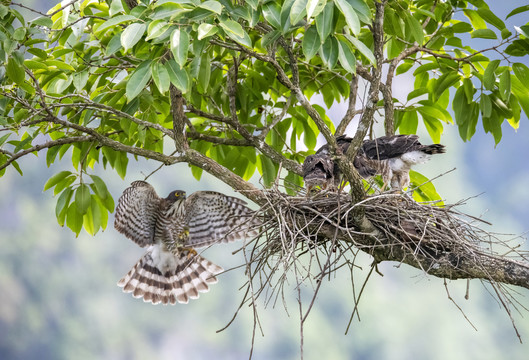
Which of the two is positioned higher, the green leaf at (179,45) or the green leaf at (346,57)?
the green leaf at (346,57)

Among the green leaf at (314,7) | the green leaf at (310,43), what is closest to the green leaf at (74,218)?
the green leaf at (310,43)

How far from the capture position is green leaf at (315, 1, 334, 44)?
3072mm

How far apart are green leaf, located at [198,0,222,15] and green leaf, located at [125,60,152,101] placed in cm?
46

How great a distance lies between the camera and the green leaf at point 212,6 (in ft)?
10.1

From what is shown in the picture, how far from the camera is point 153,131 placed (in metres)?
5.67

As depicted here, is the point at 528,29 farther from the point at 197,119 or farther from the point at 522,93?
the point at 197,119

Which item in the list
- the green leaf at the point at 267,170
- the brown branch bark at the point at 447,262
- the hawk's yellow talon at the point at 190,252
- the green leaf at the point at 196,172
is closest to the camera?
the brown branch bark at the point at 447,262

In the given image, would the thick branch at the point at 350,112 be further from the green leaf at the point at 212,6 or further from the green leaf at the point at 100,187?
the green leaf at the point at 212,6

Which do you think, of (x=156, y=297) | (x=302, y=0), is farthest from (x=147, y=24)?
(x=156, y=297)

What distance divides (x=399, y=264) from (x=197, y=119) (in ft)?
7.84

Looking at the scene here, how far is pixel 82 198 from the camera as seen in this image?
5496mm

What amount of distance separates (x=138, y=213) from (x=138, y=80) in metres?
2.79

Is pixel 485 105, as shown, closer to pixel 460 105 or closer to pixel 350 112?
pixel 460 105

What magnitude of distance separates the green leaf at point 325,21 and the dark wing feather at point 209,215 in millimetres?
2795
